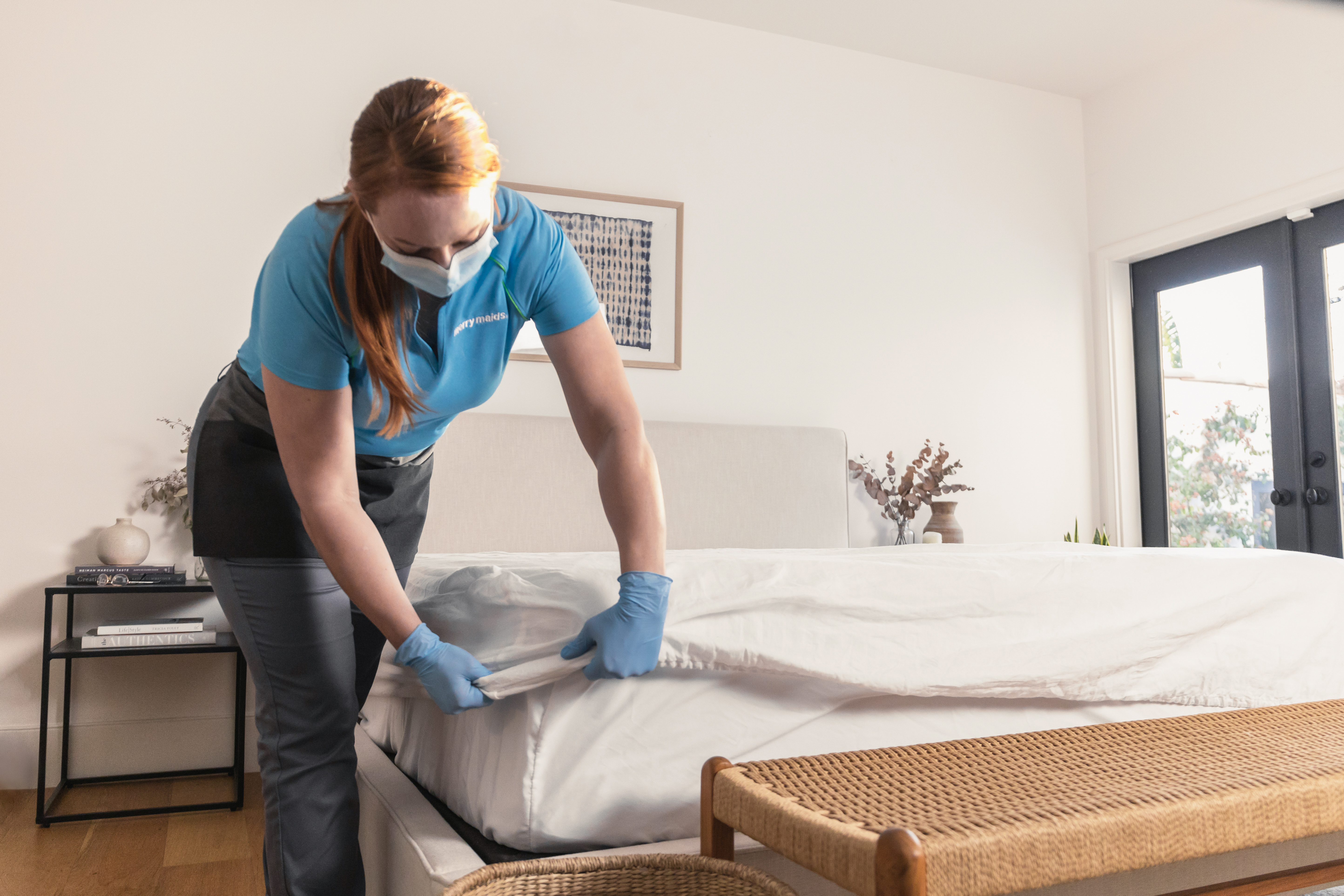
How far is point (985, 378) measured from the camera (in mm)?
3875

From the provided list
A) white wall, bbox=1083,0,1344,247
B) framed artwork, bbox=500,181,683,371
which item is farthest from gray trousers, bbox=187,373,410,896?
white wall, bbox=1083,0,1344,247

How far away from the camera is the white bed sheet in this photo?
42.6 inches

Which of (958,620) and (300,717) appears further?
(958,620)

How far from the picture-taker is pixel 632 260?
3.34 m

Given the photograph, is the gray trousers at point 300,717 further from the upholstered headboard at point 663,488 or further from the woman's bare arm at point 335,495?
the upholstered headboard at point 663,488

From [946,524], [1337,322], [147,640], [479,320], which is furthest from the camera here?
[946,524]

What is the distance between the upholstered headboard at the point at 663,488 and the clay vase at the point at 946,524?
33 cm

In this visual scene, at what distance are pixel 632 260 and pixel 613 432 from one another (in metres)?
2.23

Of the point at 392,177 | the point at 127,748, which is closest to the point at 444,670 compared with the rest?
the point at 392,177

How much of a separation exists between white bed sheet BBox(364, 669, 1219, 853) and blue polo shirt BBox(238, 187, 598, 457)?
0.42 m

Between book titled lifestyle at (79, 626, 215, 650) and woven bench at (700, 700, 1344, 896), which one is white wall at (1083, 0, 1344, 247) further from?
book titled lifestyle at (79, 626, 215, 650)

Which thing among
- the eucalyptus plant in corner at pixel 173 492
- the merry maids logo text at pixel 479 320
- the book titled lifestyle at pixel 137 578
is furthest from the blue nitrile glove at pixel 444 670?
the eucalyptus plant in corner at pixel 173 492

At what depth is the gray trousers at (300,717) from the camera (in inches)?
45.8

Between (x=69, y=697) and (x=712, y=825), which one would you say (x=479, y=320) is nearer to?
(x=712, y=825)
